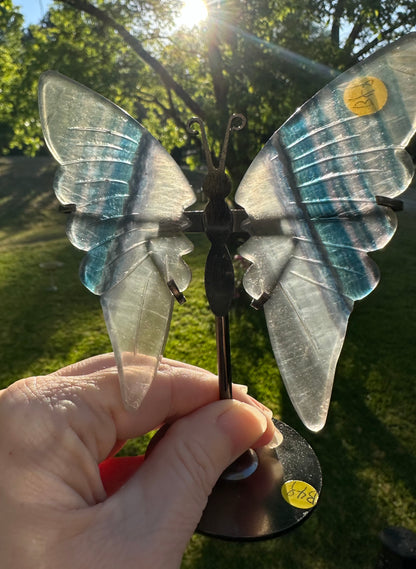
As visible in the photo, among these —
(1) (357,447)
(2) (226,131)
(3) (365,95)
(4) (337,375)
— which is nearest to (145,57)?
(4) (337,375)

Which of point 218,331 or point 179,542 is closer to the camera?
point 179,542

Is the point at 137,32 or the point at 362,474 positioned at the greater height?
the point at 137,32

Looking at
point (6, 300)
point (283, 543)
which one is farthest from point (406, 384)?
point (6, 300)

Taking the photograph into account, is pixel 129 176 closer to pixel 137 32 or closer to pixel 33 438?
pixel 33 438

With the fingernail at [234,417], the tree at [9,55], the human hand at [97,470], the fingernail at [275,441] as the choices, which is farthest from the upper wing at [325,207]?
the tree at [9,55]

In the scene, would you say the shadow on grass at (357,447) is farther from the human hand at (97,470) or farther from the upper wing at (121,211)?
the upper wing at (121,211)

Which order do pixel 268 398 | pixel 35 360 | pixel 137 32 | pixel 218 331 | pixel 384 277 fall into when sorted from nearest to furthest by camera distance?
pixel 218 331 → pixel 268 398 → pixel 35 360 → pixel 384 277 → pixel 137 32

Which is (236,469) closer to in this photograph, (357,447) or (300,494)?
(300,494)
